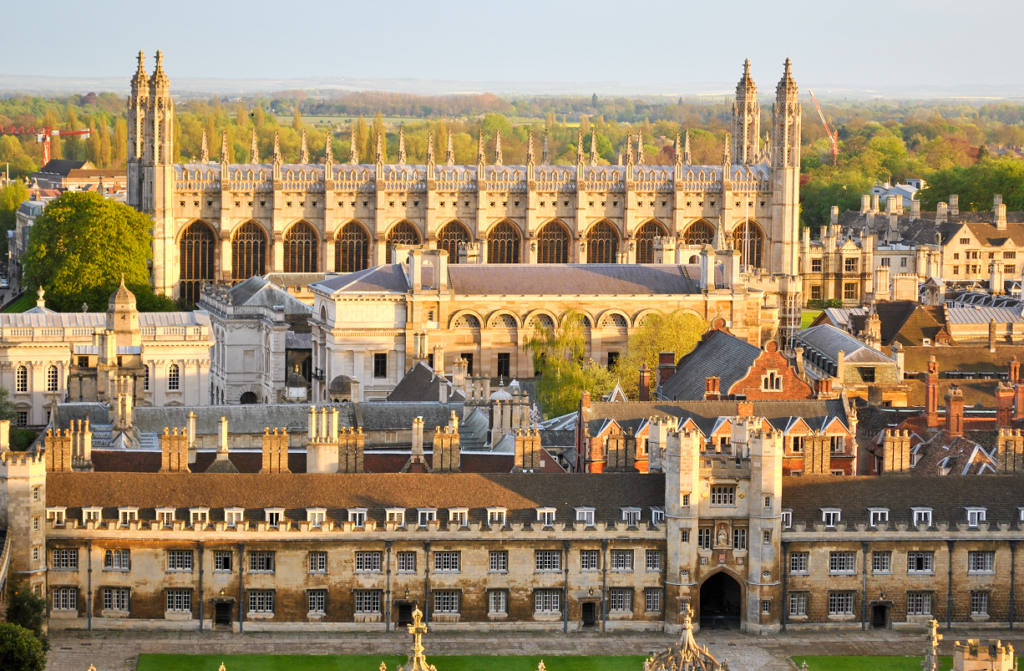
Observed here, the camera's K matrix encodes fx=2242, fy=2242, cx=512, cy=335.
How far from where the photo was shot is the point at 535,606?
7862cm

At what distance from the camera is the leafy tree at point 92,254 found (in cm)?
15025

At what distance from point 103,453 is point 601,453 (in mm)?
19753

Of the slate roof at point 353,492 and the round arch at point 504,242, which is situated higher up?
the round arch at point 504,242

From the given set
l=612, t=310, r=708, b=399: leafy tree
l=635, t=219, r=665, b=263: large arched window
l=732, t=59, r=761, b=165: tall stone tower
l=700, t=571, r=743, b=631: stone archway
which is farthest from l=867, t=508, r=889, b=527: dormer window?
l=732, t=59, r=761, b=165: tall stone tower

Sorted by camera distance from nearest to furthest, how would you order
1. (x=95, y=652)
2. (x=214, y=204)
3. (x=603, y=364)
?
(x=95, y=652) < (x=603, y=364) < (x=214, y=204)

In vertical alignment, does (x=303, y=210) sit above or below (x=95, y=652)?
above

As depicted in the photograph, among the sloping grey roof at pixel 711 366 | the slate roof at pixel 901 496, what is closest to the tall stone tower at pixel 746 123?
the sloping grey roof at pixel 711 366

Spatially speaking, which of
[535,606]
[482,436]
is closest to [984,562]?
[535,606]

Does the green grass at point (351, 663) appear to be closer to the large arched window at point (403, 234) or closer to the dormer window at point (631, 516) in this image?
the dormer window at point (631, 516)

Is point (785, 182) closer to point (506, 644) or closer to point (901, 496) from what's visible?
point (901, 496)

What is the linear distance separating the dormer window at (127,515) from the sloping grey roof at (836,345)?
48.6m

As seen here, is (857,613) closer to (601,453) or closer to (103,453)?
(601,453)

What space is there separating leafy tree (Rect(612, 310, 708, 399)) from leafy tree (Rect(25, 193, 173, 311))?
35.7 metres

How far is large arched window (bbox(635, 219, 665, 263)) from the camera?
539ft
